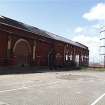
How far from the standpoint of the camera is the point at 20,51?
39.8 m

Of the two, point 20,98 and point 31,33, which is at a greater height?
point 31,33

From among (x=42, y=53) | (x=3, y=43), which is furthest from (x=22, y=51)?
(x=42, y=53)

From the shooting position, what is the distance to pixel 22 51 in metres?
40.2

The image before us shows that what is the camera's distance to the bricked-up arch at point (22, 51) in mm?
38656

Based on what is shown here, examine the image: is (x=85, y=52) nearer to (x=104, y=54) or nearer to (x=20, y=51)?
(x=104, y=54)

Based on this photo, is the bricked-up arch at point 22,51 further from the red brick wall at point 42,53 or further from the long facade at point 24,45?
the red brick wall at point 42,53

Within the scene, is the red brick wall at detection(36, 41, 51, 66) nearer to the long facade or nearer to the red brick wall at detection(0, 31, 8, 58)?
the long facade

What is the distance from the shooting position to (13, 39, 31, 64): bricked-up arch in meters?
38.7

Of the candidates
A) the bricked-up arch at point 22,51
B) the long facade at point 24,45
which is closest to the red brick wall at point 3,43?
the long facade at point 24,45

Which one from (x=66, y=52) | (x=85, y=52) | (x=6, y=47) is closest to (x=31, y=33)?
(x=6, y=47)

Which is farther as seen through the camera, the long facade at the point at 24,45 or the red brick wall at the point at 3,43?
the long facade at the point at 24,45

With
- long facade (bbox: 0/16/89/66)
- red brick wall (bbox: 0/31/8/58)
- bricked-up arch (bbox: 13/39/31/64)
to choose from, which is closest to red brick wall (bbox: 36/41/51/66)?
long facade (bbox: 0/16/89/66)

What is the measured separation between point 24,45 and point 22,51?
1.12 metres

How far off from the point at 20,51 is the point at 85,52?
126 feet
